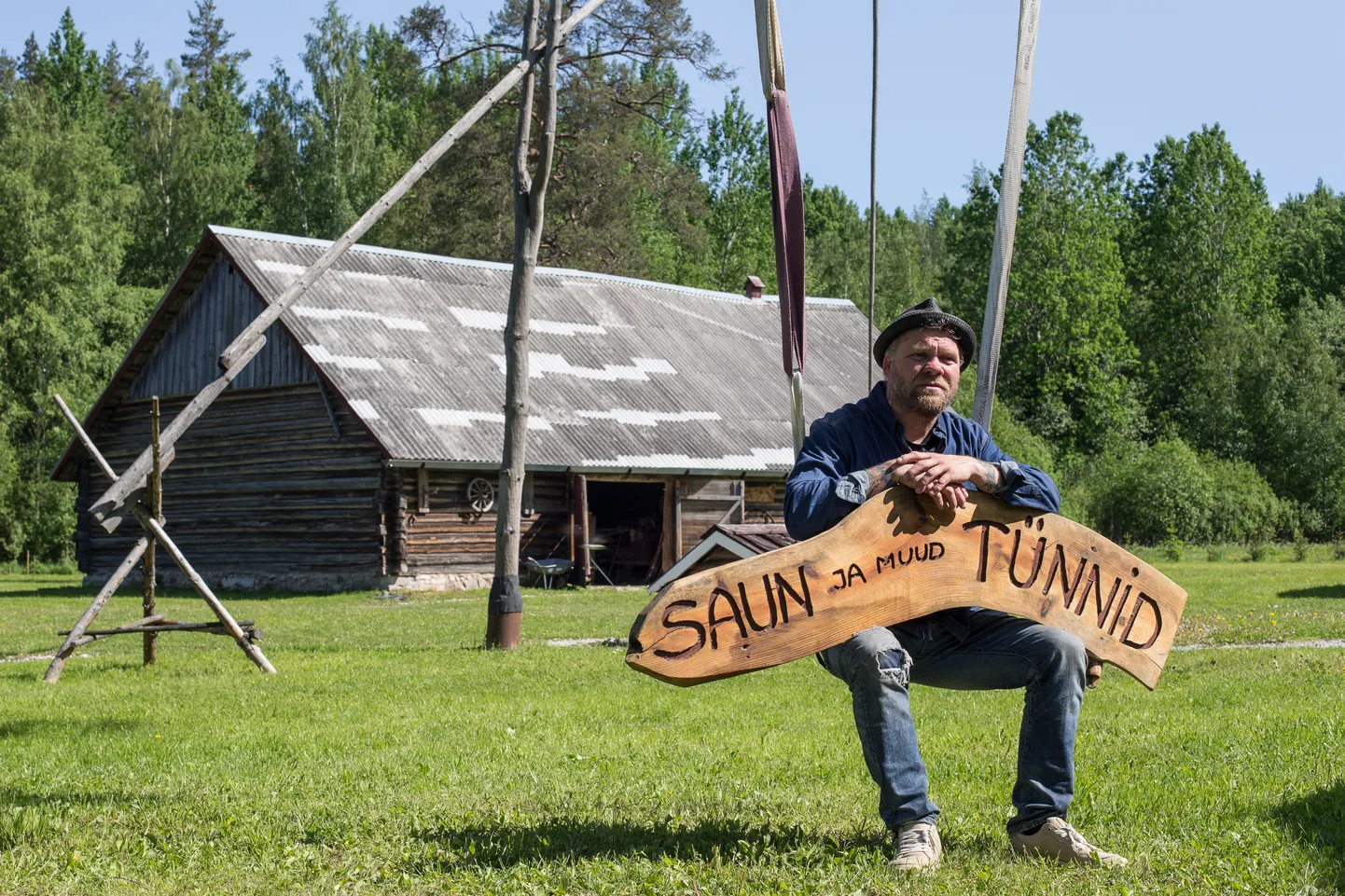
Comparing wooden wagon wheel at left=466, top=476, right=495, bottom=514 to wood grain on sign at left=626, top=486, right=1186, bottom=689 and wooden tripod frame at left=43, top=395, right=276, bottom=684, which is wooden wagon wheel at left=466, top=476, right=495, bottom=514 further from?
wood grain on sign at left=626, top=486, right=1186, bottom=689

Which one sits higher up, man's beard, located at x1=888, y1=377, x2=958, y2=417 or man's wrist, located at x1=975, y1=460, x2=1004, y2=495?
man's beard, located at x1=888, y1=377, x2=958, y2=417

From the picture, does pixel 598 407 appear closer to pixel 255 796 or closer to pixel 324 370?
pixel 324 370

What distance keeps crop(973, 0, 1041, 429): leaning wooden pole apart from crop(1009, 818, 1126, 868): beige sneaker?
1481mm

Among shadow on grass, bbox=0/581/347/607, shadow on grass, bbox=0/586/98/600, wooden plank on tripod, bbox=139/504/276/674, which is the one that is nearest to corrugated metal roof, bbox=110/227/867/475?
shadow on grass, bbox=0/581/347/607

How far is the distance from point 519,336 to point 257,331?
106 inches

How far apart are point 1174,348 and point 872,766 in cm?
5588

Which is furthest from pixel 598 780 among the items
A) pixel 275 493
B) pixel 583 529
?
pixel 275 493

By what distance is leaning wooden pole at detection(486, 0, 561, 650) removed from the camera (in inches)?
524

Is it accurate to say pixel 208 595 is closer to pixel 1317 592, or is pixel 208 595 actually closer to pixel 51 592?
pixel 1317 592

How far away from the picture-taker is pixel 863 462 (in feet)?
16.5

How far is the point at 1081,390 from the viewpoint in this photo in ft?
175

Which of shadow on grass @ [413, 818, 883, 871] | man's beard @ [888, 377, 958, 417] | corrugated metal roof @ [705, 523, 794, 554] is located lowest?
corrugated metal roof @ [705, 523, 794, 554]

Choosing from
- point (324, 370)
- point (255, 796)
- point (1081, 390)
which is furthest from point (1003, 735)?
point (1081, 390)

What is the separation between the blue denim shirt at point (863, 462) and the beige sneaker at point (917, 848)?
726mm
